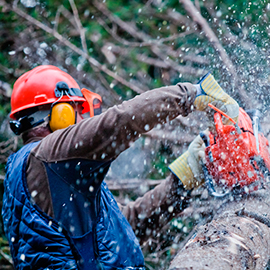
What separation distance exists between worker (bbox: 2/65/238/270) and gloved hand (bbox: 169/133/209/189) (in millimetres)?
293

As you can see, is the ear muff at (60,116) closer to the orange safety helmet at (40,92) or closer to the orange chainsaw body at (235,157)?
the orange safety helmet at (40,92)

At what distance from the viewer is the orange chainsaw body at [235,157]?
5.21 ft

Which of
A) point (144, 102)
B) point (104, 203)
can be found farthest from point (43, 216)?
point (144, 102)

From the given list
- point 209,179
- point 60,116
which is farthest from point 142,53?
point 209,179

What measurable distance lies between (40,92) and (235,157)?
45.7 inches

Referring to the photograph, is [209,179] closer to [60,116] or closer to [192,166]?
[192,166]

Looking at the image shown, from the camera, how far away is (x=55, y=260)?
1453 mm

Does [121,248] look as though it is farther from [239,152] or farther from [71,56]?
[71,56]

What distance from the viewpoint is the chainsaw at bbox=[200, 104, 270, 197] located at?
1.59 m

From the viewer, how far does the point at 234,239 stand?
122 centimetres

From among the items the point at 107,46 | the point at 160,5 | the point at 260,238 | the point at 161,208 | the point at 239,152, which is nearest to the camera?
the point at 260,238

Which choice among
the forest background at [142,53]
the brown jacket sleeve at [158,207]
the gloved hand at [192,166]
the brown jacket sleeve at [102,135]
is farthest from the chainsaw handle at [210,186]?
the forest background at [142,53]

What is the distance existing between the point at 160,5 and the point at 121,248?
122 inches

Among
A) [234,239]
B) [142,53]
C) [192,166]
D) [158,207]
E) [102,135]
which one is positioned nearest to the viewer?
[234,239]
